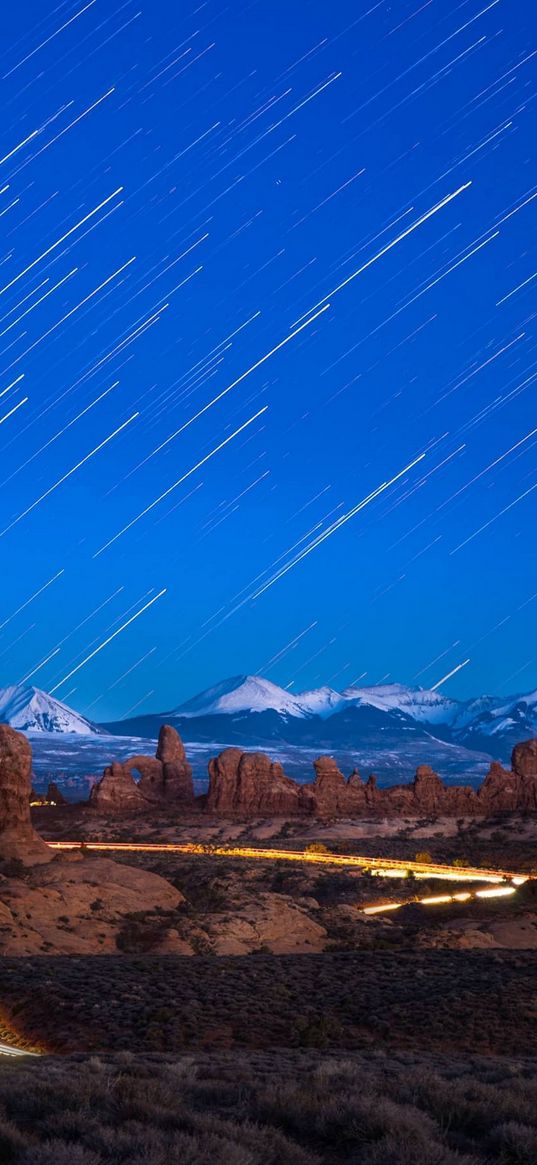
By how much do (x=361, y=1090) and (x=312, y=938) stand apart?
2844 cm

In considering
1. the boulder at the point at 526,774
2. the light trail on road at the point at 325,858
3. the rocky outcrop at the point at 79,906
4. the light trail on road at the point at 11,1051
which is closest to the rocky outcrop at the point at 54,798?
the light trail on road at the point at 325,858

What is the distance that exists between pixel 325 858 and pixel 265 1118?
188 feet

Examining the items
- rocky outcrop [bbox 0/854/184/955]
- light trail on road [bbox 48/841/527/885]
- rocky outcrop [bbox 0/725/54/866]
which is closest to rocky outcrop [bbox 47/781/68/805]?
light trail on road [bbox 48/841/527/885]

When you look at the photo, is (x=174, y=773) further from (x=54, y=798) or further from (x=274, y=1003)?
(x=274, y=1003)

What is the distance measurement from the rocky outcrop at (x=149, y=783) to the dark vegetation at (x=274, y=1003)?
204 feet

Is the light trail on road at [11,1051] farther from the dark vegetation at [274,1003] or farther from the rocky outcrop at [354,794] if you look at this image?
the rocky outcrop at [354,794]

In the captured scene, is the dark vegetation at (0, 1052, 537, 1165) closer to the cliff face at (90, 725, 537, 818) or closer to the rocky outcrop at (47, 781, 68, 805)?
the cliff face at (90, 725, 537, 818)

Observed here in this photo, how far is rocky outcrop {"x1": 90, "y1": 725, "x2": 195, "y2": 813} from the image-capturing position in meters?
91.4

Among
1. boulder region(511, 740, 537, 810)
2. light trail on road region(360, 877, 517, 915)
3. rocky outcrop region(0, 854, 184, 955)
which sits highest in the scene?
rocky outcrop region(0, 854, 184, 955)

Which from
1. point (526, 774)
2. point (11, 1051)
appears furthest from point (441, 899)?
point (526, 774)

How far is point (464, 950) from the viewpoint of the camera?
107 feet

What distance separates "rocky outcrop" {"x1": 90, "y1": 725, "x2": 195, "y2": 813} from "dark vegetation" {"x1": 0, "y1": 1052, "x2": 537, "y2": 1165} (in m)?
78.4

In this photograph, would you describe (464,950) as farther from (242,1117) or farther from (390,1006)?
(242,1117)

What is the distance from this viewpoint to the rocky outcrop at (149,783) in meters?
91.4
